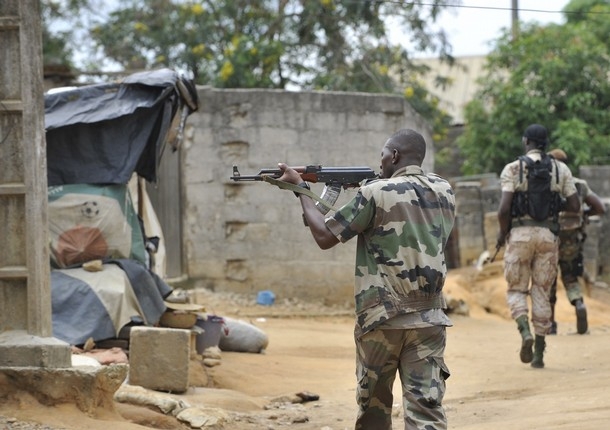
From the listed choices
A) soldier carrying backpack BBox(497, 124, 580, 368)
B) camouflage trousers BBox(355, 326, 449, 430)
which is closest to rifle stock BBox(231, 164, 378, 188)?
camouflage trousers BBox(355, 326, 449, 430)

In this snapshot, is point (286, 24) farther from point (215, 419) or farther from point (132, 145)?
point (215, 419)

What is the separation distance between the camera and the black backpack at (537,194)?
9.18 m

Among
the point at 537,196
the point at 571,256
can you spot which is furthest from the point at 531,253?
the point at 571,256

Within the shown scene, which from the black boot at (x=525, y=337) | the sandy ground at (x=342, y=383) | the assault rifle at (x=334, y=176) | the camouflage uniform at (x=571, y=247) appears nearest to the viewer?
the assault rifle at (x=334, y=176)

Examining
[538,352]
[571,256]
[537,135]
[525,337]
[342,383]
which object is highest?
[537,135]

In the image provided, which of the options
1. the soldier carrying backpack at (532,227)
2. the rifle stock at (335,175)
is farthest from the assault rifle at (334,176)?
the soldier carrying backpack at (532,227)

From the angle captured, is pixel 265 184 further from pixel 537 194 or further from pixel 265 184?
pixel 537 194

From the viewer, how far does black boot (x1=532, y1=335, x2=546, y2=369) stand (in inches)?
361

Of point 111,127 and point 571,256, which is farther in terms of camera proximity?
point 571,256

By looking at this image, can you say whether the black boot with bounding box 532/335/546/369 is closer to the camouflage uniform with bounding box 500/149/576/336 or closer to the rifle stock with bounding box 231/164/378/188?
the camouflage uniform with bounding box 500/149/576/336

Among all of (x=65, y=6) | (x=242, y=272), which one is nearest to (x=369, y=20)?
(x=65, y=6)

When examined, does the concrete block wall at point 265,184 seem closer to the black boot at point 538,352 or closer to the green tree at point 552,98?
the black boot at point 538,352

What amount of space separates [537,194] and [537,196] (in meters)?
0.02

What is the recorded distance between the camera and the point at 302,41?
2069 cm
